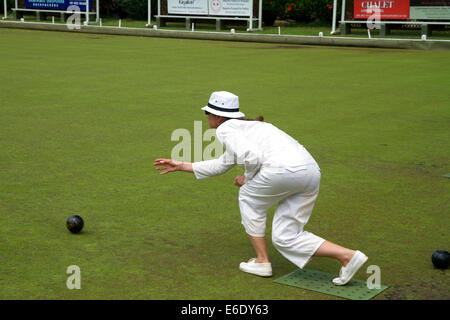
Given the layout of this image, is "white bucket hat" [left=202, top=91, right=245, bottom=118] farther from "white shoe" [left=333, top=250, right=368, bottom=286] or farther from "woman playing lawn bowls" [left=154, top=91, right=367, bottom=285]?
"white shoe" [left=333, top=250, right=368, bottom=286]

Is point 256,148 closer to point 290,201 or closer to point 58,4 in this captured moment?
point 290,201

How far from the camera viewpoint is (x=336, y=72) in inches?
621

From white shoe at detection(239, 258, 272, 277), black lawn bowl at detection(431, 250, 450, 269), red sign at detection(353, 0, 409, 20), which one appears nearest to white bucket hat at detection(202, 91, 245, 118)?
white shoe at detection(239, 258, 272, 277)

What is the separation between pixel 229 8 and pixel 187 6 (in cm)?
200

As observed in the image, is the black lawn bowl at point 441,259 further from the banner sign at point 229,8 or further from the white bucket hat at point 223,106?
the banner sign at point 229,8

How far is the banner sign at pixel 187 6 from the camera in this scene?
2983 centimetres

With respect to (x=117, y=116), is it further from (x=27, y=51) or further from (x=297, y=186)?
(x=27, y=51)

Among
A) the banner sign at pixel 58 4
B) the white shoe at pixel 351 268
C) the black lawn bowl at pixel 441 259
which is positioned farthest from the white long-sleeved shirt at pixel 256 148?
the banner sign at pixel 58 4

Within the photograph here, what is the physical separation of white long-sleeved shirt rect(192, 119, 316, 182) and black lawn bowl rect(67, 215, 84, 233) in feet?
4.41

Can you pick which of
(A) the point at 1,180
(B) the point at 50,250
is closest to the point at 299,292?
(B) the point at 50,250

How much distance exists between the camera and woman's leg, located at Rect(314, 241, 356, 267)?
416 cm

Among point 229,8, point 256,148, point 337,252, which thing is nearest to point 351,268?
point 337,252

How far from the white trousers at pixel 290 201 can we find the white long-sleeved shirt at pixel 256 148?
4cm

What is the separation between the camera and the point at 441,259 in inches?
176
